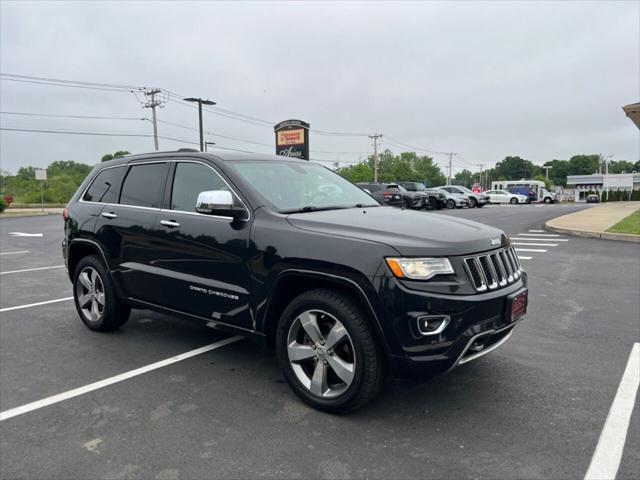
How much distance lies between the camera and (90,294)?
5.21 metres

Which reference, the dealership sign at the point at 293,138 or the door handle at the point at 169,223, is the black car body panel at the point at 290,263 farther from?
the dealership sign at the point at 293,138

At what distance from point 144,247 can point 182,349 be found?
103 centimetres

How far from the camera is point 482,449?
114 inches

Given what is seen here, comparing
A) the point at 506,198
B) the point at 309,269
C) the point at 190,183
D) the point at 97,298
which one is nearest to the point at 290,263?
the point at 309,269

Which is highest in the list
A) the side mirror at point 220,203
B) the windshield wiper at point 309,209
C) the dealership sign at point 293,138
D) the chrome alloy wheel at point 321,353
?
the dealership sign at point 293,138

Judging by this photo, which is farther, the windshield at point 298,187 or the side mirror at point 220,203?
the windshield at point 298,187

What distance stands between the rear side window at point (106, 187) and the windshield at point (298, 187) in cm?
164

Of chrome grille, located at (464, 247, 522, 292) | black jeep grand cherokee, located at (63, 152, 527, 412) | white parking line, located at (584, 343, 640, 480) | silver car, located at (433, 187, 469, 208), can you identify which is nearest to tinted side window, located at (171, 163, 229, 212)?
black jeep grand cherokee, located at (63, 152, 527, 412)

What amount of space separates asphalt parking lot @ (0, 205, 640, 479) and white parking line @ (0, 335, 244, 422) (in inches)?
1.1

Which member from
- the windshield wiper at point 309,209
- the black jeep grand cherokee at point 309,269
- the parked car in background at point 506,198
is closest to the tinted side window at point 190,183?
the black jeep grand cherokee at point 309,269

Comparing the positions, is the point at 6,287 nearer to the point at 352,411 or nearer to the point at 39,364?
the point at 39,364

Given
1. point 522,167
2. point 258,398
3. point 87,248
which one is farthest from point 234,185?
point 522,167

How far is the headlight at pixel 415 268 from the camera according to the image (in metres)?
2.97

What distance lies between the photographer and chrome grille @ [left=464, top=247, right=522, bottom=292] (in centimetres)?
314
